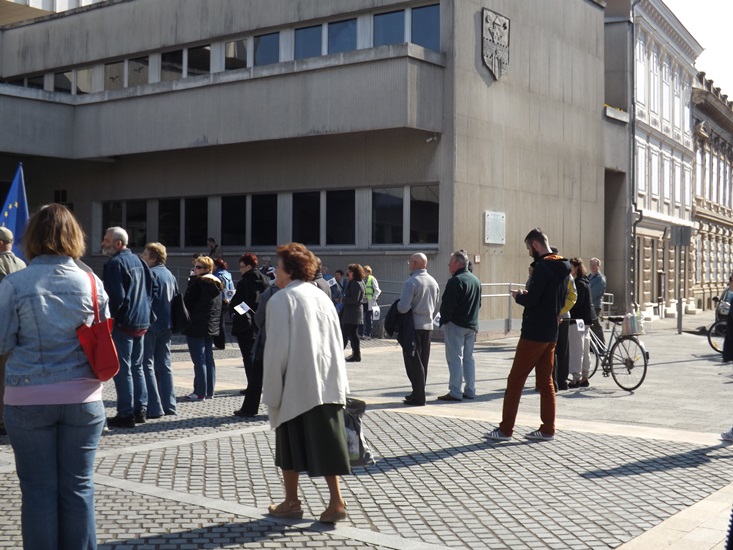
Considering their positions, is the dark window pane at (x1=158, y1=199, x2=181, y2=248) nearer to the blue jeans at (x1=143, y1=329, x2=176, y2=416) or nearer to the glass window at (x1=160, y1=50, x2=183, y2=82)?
the glass window at (x1=160, y1=50, x2=183, y2=82)

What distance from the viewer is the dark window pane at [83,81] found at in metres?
30.8

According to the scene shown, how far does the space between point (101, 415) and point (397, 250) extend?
1953 cm

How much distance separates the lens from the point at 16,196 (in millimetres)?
13781

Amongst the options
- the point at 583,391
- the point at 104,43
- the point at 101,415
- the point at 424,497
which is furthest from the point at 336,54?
the point at 101,415

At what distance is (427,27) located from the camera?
23781 mm

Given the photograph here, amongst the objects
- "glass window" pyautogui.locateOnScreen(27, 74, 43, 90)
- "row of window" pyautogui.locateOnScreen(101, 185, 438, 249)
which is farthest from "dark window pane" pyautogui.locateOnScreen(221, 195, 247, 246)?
"glass window" pyautogui.locateOnScreen(27, 74, 43, 90)

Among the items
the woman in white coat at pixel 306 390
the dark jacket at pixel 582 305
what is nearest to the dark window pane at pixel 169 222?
the dark jacket at pixel 582 305

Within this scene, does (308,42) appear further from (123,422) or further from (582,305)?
(123,422)

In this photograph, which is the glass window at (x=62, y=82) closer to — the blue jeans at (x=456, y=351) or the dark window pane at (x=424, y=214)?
the dark window pane at (x=424, y=214)

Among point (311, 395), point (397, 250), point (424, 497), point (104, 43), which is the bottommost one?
point (424, 497)

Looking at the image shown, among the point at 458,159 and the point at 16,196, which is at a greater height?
the point at 458,159

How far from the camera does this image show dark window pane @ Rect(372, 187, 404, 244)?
24.2 metres

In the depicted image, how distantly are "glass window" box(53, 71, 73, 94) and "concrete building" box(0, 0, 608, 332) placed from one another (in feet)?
0.13

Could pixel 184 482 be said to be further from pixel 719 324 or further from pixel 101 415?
pixel 719 324
